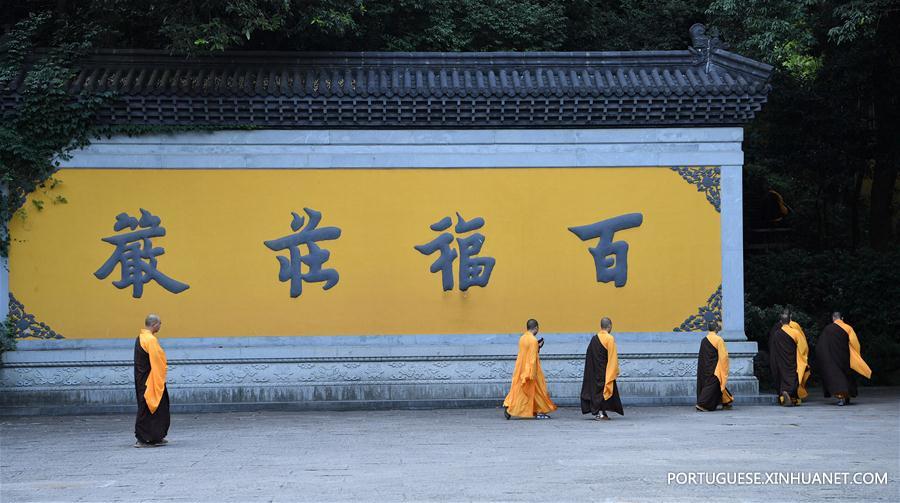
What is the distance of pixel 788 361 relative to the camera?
14938mm

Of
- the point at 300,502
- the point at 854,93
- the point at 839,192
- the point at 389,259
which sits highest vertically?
the point at 854,93

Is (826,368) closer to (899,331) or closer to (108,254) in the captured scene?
(899,331)

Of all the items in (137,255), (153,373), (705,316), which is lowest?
(153,373)

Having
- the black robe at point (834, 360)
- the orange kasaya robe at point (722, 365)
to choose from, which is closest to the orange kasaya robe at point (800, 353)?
the black robe at point (834, 360)

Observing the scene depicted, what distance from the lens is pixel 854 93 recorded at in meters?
20.7

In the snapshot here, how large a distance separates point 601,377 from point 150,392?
212 inches

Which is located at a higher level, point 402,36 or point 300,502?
point 402,36

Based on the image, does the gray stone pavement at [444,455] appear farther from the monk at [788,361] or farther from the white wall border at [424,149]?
the white wall border at [424,149]

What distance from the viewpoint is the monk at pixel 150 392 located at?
10.8 metres

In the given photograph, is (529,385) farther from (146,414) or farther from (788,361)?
(146,414)

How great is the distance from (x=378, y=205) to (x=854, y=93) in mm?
10957

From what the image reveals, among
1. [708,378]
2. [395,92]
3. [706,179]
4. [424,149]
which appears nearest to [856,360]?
[708,378]

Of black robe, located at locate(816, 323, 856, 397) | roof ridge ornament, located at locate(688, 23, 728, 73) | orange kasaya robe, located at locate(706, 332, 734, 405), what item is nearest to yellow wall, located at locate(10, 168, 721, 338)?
orange kasaya robe, located at locate(706, 332, 734, 405)

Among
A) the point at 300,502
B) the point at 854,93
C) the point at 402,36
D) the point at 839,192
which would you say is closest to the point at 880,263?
the point at 854,93
